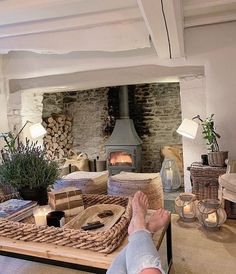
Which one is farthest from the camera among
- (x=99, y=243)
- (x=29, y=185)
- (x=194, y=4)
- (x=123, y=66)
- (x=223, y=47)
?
(x=123, y=66)

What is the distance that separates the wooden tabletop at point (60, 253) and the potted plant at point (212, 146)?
63.9 inches

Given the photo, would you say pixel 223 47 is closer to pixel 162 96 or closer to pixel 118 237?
pixel 162 96

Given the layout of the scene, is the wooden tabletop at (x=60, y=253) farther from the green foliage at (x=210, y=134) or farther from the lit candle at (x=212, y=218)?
the green foliage at (x=210, y=134)

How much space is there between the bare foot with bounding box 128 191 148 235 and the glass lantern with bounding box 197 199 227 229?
3.47 ft

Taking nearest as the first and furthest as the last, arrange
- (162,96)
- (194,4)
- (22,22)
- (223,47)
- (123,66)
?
(194,4) < (22,22) < (223,47) < (123,66) < (162,96)

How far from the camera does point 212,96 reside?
3078mm

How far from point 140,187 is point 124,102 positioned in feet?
7.67

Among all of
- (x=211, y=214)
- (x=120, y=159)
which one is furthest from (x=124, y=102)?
(x=211, y=214)

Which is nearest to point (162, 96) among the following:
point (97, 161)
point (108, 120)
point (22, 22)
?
Result: point (108, 120)

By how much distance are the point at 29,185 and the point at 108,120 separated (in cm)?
350

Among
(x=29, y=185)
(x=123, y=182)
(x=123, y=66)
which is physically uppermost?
(x=123, y=66)

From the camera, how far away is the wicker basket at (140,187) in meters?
3.03

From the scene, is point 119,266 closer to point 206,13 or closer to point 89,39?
point 89,39

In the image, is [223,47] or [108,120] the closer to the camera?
[223,47]
